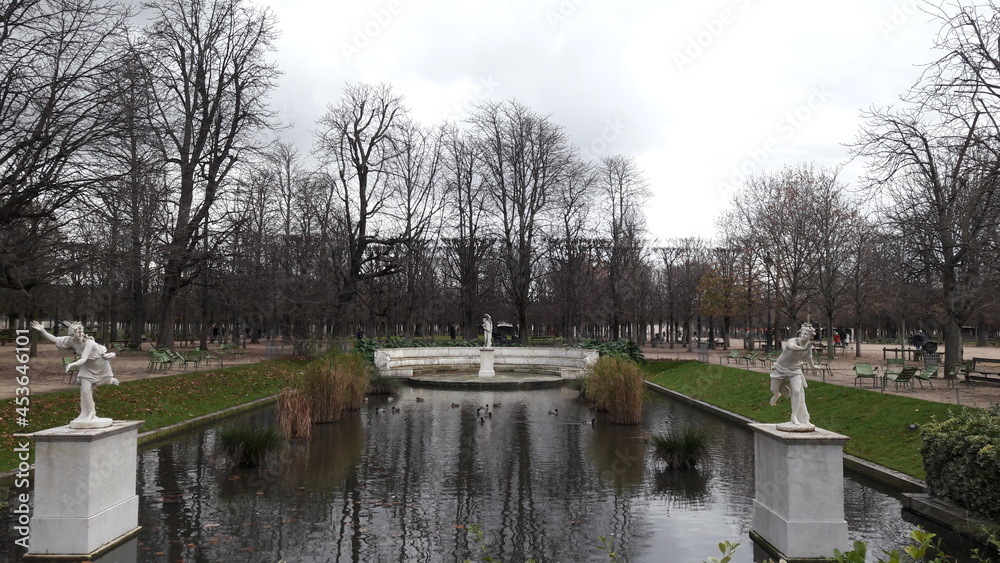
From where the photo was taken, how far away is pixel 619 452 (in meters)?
12.9

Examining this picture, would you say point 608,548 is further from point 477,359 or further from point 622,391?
point 477,359

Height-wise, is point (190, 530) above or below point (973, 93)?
below

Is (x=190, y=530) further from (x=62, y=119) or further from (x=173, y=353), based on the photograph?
(x=173, y=353)

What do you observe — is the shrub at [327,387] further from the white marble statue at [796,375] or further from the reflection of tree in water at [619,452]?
the white marble statue at [796,375]

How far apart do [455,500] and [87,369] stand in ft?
16.7

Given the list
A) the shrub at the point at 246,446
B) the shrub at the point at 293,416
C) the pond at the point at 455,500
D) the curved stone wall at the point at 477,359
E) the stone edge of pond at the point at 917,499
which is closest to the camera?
the pond at the point at 455,500

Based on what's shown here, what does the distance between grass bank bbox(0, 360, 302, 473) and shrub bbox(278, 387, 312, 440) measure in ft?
10.00

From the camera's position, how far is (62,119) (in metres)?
15.1

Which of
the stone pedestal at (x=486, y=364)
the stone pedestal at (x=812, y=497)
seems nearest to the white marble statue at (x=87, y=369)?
the stone pedestal at (x=812, y=497)

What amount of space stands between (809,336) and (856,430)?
8730mm

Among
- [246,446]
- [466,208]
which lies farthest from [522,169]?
[246,446]

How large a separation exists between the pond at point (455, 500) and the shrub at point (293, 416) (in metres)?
0.35

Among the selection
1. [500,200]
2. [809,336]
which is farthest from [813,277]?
[809,336]

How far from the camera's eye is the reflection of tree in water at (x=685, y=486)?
9.45 metres
